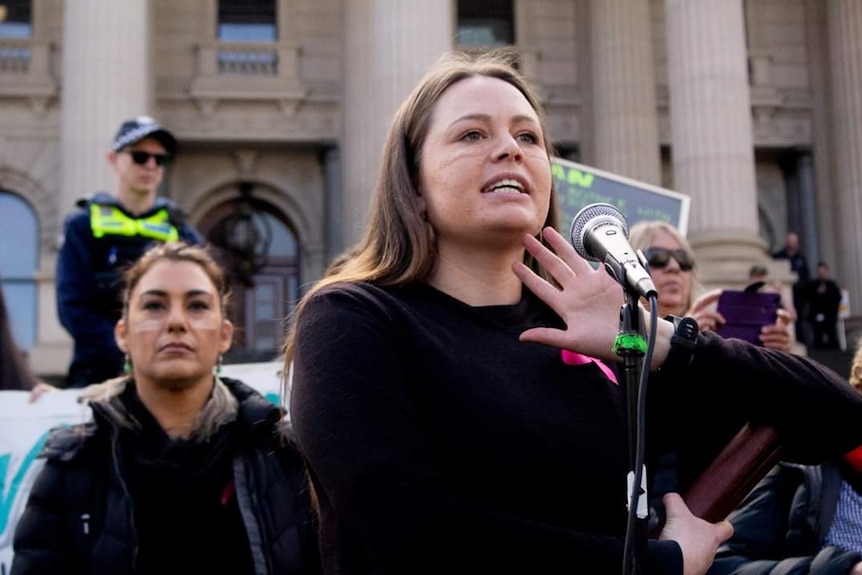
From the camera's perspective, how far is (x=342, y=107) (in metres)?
20.8

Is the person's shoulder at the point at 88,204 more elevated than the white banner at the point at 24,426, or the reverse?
the person's shoulder at the point at 88,204

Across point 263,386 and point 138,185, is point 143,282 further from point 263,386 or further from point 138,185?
point 138,185

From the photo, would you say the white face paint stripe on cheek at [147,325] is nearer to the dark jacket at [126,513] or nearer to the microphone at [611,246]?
the dark jacket at [126,513]

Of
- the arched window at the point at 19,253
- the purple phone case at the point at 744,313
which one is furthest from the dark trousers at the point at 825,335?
the purple phone case at the point at 744,313

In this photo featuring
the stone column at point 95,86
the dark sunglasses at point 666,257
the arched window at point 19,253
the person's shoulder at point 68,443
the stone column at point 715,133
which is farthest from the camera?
the arched window at point 19,253

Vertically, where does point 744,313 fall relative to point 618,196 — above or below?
below

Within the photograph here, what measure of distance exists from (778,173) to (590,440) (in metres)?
22.3

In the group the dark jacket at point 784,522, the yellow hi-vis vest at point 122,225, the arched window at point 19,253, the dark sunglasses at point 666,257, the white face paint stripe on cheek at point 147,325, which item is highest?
the arched window at point 19,253

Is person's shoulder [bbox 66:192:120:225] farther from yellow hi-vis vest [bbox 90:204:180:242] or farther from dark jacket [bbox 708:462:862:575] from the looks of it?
dark jacket [bbox 708:462:862:575]

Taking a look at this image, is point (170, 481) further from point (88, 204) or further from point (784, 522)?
point (88, 204)

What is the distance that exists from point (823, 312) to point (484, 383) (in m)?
16.8

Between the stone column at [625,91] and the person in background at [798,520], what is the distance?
16048mm

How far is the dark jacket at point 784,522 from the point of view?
3.45 meters

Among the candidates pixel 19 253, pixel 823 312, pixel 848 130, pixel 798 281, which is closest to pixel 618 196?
pixel 823 312
